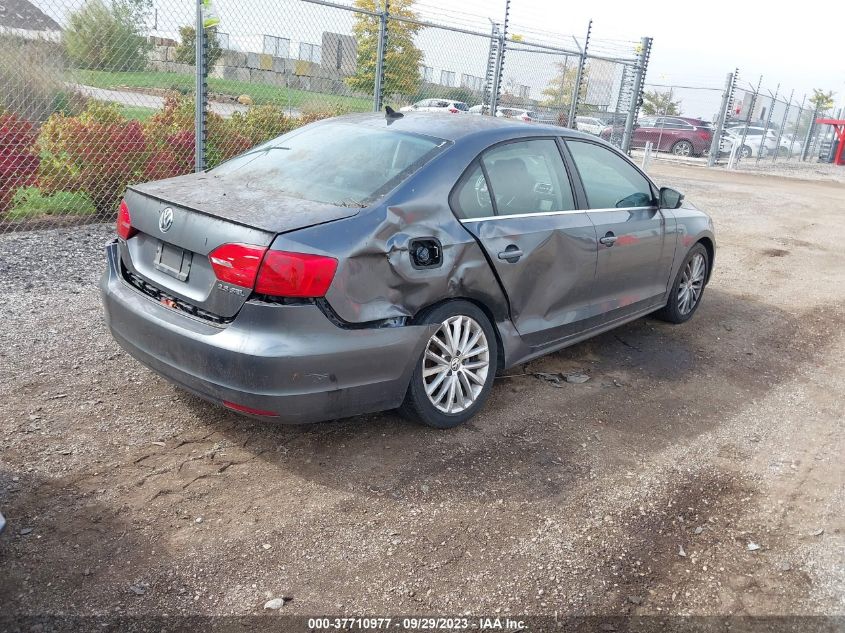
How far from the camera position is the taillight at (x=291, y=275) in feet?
10.4

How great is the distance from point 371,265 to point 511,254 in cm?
100

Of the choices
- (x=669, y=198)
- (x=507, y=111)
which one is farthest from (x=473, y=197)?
(x=507, y=111)

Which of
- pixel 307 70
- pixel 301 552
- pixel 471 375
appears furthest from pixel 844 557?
pixel 307 70

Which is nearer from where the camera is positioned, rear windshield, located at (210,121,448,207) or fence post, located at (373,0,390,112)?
rear windshield, located at (210,121,448,207)

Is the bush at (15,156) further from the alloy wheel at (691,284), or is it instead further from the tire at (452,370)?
the alloy wheel at (691,284)

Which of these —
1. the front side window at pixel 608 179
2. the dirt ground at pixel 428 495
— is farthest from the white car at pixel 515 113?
the dirt ground at pixel 428 495

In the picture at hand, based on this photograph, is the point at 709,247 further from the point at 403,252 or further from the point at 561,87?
the point at 561,87

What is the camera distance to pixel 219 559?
286cm

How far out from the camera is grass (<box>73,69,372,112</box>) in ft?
26.3

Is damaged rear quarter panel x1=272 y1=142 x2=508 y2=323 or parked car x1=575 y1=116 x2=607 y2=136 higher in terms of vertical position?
parked car x1=575 y1=116 x2=607 y2=136

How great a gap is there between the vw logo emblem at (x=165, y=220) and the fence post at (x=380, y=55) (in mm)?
6334

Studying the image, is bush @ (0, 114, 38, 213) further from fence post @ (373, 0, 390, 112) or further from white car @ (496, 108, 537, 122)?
white car @ (496, 108, 537, 122)

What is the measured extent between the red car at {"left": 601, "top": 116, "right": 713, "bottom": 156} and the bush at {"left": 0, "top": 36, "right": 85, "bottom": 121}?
75.4 ft

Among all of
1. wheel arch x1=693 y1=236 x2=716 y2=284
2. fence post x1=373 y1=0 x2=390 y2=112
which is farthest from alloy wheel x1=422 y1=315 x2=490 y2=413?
fence post x1=373 y1=0 x2=390 y2=112
